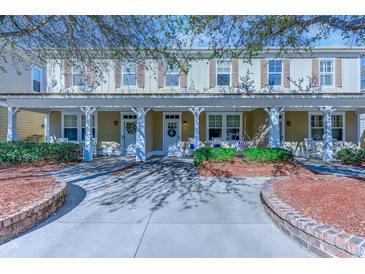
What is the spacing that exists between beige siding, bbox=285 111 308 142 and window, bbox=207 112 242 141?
282cm

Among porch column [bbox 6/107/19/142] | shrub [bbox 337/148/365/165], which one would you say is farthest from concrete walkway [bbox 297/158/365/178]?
porch column [bbox 6/107/19/142]

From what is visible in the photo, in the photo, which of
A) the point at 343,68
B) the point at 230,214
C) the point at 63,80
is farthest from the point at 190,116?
the point at 230,214

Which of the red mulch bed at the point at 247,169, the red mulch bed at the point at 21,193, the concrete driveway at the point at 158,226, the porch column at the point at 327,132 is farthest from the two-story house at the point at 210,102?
the red mulch bed at the point at 21,193

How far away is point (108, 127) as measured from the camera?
15.5 meters

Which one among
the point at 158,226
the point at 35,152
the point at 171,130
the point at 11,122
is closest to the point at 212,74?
the point at 171,130

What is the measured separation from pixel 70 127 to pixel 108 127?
7.96 feet

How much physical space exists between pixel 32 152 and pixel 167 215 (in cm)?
905

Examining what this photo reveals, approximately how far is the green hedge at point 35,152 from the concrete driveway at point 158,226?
493cm

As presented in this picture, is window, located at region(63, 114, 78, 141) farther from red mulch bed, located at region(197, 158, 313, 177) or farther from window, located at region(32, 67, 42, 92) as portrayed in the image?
red mulch bed, located at region(197, 158, 313, 177)

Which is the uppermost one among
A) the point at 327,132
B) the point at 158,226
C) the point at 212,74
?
the point at 212,74

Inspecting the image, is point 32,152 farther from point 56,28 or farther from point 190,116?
point 190,116

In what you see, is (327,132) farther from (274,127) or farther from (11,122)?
(11,122)

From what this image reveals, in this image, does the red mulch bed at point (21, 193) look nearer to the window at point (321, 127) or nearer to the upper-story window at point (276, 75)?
the upper-story window at point (276, 75)

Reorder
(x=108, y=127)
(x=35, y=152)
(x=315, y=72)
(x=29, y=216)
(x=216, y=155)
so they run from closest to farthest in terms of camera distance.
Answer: (x=29, y=216), (x=216, y=155), (x=35, y=152), (x=315, y=72), (x=108, y=127)
